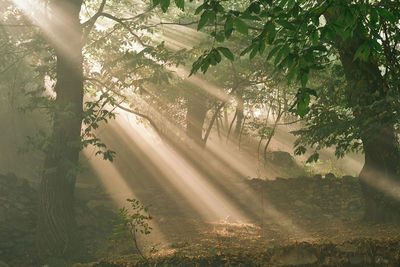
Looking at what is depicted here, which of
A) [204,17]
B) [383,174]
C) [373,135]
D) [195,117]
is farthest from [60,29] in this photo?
[195,117]

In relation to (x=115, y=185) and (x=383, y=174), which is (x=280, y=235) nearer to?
(x=383, y=174)

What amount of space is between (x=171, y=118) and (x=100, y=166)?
4.45 metres

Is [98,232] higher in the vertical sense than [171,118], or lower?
lower

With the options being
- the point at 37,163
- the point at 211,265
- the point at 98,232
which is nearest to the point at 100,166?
the point at 37,163

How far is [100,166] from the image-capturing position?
16750 millimetres

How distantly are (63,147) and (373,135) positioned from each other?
21.9ft

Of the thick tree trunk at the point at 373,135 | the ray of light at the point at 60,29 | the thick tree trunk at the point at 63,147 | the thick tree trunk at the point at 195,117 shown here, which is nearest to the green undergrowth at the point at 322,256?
the thick tree trunk at the point at 373,135

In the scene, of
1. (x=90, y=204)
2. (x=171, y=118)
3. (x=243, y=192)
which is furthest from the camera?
(x=171, y=118)

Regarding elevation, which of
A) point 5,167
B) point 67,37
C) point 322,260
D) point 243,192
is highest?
point 67,37

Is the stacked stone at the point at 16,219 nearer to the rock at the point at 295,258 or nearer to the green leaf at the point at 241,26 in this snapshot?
the rock at the point at 295,258

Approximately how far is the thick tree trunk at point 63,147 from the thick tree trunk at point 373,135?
5892mm

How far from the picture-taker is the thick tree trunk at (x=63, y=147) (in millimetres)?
7605

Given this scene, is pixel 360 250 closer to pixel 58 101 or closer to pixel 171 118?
pixel 58 101

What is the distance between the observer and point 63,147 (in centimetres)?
779
